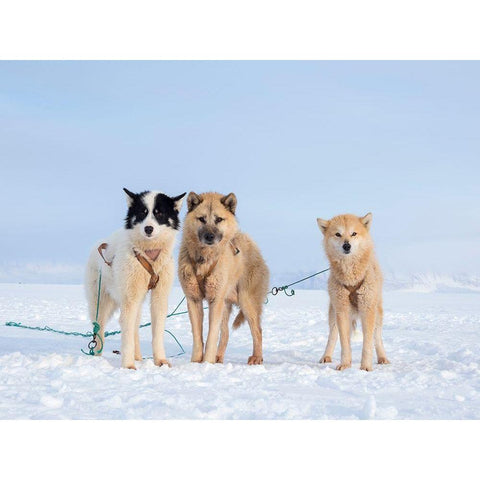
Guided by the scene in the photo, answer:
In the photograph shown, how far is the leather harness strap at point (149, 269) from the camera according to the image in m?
6.19

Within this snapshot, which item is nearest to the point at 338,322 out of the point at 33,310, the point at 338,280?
the point at 338,280

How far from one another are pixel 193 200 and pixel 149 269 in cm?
92

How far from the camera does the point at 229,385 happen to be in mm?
5137

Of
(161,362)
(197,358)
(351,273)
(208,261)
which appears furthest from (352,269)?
(161,362)

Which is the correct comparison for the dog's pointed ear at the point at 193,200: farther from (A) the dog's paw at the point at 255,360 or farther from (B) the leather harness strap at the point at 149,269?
(A) the dog's paw at the point at 255,360

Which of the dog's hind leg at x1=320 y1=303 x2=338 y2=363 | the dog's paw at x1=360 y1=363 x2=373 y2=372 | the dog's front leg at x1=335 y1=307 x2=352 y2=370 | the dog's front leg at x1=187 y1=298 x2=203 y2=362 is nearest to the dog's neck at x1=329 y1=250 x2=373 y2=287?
the dog's front leg at x1=335 y1=307 x2=352 y2=370

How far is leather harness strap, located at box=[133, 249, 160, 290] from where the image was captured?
6.19m

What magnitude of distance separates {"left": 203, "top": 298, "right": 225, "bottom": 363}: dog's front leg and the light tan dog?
136 centimetres

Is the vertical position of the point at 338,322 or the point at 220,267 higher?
the point at 220,267

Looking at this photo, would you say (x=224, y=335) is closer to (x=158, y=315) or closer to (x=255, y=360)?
(x=255, y=360)

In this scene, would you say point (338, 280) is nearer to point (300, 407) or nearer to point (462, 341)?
point (300, 407)

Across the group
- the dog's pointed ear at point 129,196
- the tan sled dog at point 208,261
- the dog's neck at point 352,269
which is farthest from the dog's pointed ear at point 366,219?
the dog's pointed ear at point 129,196
